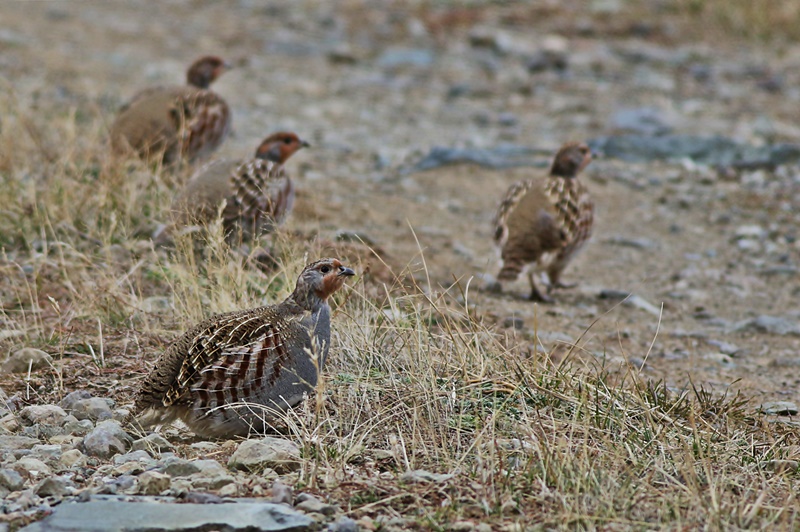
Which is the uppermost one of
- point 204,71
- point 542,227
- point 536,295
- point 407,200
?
point 204,71

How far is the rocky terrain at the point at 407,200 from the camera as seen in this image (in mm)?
4098

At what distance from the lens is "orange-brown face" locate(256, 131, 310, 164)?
25.3 ft

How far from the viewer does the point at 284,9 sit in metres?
18.0

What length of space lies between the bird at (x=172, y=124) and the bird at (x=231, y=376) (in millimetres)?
3831

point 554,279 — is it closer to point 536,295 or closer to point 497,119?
point 536,295

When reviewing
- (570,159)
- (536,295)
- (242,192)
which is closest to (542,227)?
(536,295)

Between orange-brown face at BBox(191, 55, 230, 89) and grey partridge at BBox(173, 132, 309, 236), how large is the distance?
2.39 m

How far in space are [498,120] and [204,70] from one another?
14.1ft

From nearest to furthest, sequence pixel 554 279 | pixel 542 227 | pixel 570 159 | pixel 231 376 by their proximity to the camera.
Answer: pixel 231 376 → pixel 542 227 → pixel 554 279 → pixel 570 159

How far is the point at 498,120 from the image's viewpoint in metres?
12.7

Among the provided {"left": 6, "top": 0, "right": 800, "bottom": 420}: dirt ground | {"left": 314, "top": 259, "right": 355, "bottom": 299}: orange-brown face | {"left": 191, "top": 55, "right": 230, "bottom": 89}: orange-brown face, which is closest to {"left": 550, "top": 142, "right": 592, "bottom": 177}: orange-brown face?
{"left": 6, "top": 0, "right": 800, "bottom": 420}: dirt ground

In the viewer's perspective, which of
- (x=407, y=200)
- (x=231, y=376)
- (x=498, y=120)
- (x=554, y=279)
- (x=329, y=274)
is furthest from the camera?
(x=498, y=120)

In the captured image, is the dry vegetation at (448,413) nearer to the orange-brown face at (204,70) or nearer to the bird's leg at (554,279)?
the bird's leg at (554,279)

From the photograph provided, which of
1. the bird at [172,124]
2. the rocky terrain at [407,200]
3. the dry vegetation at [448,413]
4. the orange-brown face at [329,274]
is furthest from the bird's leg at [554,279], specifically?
the orange-brown face at [329,274]
